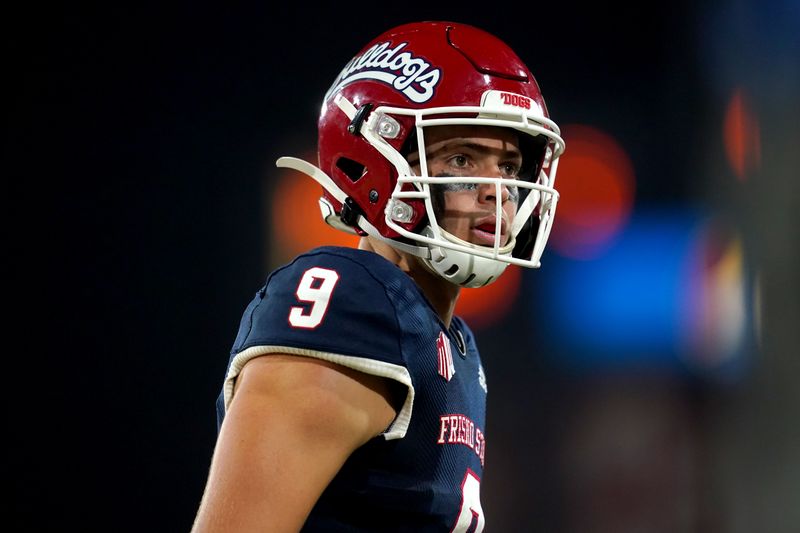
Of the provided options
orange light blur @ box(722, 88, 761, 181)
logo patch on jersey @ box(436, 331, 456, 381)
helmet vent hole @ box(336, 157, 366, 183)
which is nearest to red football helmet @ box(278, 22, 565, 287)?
helmet vent hole @ box(336, 157, 366, 183)

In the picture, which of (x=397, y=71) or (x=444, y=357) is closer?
(x=444, y=357)

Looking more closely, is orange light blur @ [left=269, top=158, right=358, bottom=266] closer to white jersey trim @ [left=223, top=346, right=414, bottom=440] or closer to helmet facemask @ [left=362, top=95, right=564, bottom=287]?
helmet facemask @ [left=362, top=95, right=564, bottom=287]

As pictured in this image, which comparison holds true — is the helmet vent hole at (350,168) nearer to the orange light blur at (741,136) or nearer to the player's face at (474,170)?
the player's face at (474,170)

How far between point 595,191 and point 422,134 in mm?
1472

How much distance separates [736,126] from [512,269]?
2.20 feet

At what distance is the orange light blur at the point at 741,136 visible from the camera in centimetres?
192

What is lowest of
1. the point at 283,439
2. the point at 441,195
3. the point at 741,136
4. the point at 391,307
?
the point at 283,439

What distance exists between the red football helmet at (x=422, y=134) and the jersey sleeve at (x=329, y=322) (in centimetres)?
14

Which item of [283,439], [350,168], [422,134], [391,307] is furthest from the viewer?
[350,168]

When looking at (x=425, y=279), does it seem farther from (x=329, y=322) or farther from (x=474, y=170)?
(x=329, y=322)

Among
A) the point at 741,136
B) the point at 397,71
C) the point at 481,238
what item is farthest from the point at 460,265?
the point at 741,136

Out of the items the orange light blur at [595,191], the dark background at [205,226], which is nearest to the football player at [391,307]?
the dark background at [205,226]

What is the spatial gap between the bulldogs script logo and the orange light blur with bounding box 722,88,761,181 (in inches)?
42.6

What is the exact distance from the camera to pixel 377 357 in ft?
2.81
